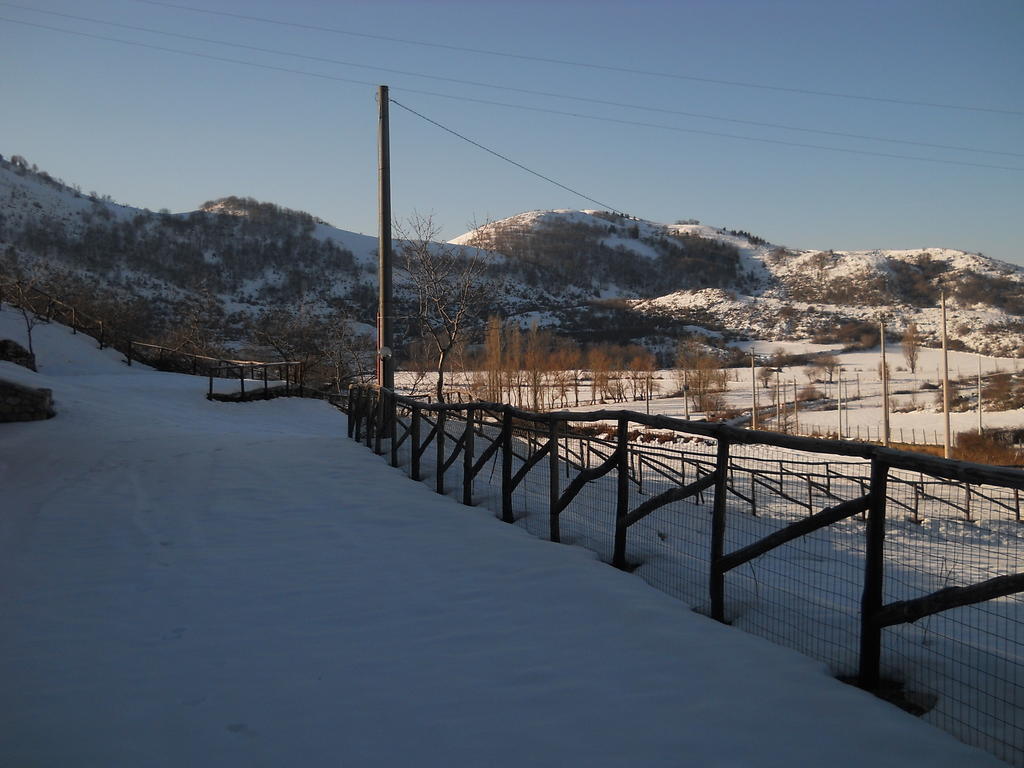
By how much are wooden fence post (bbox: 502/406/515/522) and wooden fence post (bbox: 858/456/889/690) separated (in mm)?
3708

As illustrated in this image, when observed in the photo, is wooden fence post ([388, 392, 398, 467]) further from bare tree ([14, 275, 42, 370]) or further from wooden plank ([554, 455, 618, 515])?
bare tree ([14, 275, 42, 370])

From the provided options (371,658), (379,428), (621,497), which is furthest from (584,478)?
(379,428)

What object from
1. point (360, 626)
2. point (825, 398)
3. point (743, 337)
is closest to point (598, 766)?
point (360, 626)

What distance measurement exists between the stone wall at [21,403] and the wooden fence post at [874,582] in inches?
520

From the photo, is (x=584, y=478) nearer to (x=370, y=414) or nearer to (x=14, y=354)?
(x=370, y=414)

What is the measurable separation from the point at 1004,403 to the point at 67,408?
256ft

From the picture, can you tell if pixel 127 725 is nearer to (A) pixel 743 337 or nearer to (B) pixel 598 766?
(B) pixel 598 766

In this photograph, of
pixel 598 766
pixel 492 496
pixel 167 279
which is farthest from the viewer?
pixel 167 279

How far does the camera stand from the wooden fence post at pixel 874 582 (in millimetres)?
3268

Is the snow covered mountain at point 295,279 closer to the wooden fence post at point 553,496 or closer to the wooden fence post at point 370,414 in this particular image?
the wooden fence post at point 370,414

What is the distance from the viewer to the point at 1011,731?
280 cm

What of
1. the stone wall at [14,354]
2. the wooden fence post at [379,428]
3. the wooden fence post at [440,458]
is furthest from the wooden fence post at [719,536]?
the stone wall at [14,354]

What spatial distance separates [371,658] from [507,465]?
330cm

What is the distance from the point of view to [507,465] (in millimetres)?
6707
